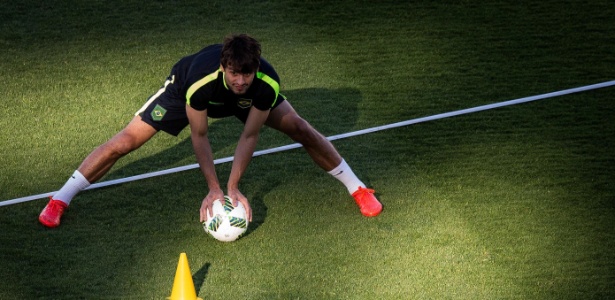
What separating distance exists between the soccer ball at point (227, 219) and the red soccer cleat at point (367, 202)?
829 mm

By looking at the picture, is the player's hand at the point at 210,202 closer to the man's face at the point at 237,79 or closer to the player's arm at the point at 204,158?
the player's arm at the point at 204,158

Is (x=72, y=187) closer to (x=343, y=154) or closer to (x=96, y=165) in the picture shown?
(x=96, y=165)

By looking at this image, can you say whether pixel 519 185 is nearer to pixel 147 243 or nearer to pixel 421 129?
pixel 421 129

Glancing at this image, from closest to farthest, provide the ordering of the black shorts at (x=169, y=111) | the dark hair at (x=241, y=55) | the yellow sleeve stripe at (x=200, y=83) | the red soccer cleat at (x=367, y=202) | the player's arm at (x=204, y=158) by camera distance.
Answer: the dark hair at (x=241, y=55), the yellow sleeve stripe at (x=200, y=83), the player's arm at (x=204, y=158), the black shorts at (x=169, y=111), the red soccer cleat at (x=367, y=202)

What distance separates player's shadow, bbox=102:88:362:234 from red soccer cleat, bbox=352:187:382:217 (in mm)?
530

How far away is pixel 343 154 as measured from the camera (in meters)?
6.24

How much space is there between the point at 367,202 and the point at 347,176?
0.21 metres

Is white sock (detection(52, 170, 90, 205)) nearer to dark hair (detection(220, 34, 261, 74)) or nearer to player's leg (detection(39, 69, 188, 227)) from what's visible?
player's leg (detection(39, 69, 188, 227))

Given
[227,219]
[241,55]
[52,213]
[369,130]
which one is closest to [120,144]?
[52,213]

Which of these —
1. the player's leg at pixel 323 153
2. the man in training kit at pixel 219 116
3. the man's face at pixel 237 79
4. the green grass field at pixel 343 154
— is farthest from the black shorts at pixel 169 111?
the green grass field at pixel 343 154

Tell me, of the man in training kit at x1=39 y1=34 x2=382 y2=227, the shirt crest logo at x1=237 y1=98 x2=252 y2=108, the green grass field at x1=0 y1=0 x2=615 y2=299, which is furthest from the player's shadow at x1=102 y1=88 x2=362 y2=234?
the shirt crest logo at x1=237 y1=98 x2=252 y2=108

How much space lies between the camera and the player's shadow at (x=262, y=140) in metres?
5.88

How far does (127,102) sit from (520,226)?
2.91 meters

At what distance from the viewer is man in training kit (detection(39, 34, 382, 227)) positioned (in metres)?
4.83
